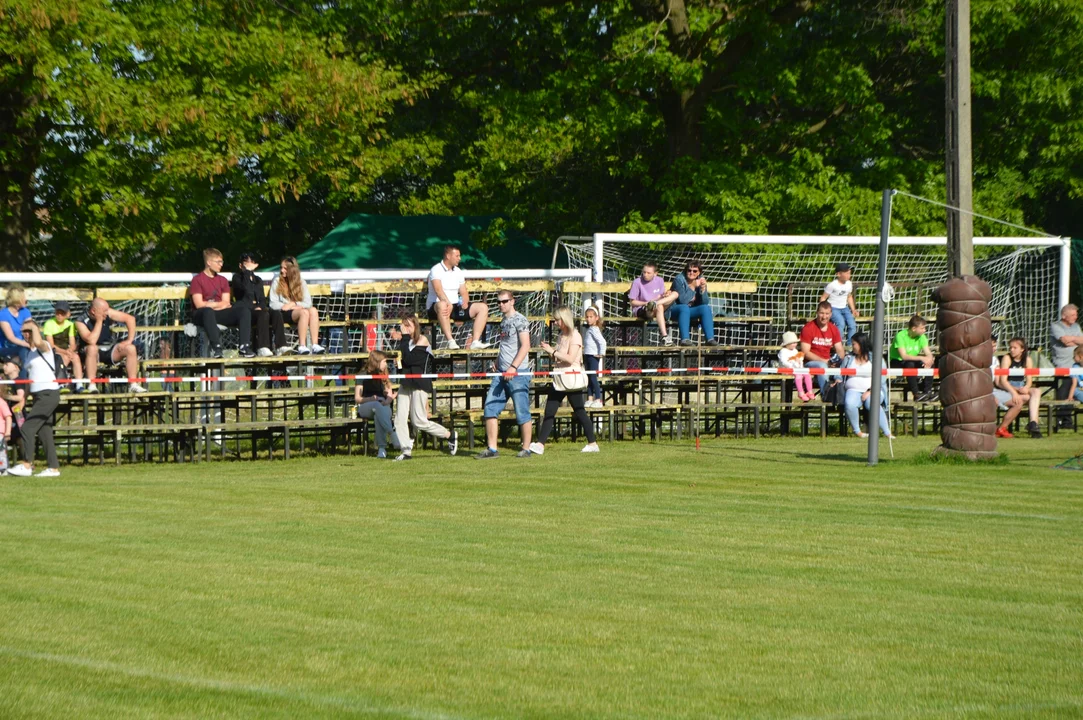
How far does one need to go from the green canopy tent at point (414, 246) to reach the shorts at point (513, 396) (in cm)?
1609

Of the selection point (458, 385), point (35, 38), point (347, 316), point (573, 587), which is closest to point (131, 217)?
point (35, 38)

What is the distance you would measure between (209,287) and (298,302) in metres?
1.19

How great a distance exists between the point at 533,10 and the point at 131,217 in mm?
10041

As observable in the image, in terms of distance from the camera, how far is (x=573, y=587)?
859cm

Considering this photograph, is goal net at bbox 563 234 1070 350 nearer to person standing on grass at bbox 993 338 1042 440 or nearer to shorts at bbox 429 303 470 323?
person standing on grass at bbox 993 338 1042 440

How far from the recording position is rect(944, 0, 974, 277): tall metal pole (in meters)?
16.1

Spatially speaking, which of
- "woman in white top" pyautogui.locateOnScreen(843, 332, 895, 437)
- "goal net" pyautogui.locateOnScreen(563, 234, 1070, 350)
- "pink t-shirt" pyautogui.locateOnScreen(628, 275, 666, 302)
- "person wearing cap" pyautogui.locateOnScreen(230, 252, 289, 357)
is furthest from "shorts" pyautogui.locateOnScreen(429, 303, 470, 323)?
"woman in white top" pyautogui.locateOnScreen(843, 332, 895, 437)

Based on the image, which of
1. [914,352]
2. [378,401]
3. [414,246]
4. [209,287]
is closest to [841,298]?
[914,352]

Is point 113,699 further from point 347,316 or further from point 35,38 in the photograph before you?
point 35,38

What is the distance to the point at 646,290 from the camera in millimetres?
22031

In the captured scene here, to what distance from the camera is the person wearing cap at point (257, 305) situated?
64.7 feet

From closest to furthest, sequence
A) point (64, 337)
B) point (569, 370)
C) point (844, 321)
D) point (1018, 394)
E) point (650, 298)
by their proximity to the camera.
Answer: point (569, 370)
point (64, 337)
point (1018, 394)
point (650, 298)
point (844, 321)

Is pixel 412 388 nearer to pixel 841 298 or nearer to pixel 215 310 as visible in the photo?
pixel 215 310

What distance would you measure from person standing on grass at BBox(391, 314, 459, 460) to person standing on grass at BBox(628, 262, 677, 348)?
182 inches
